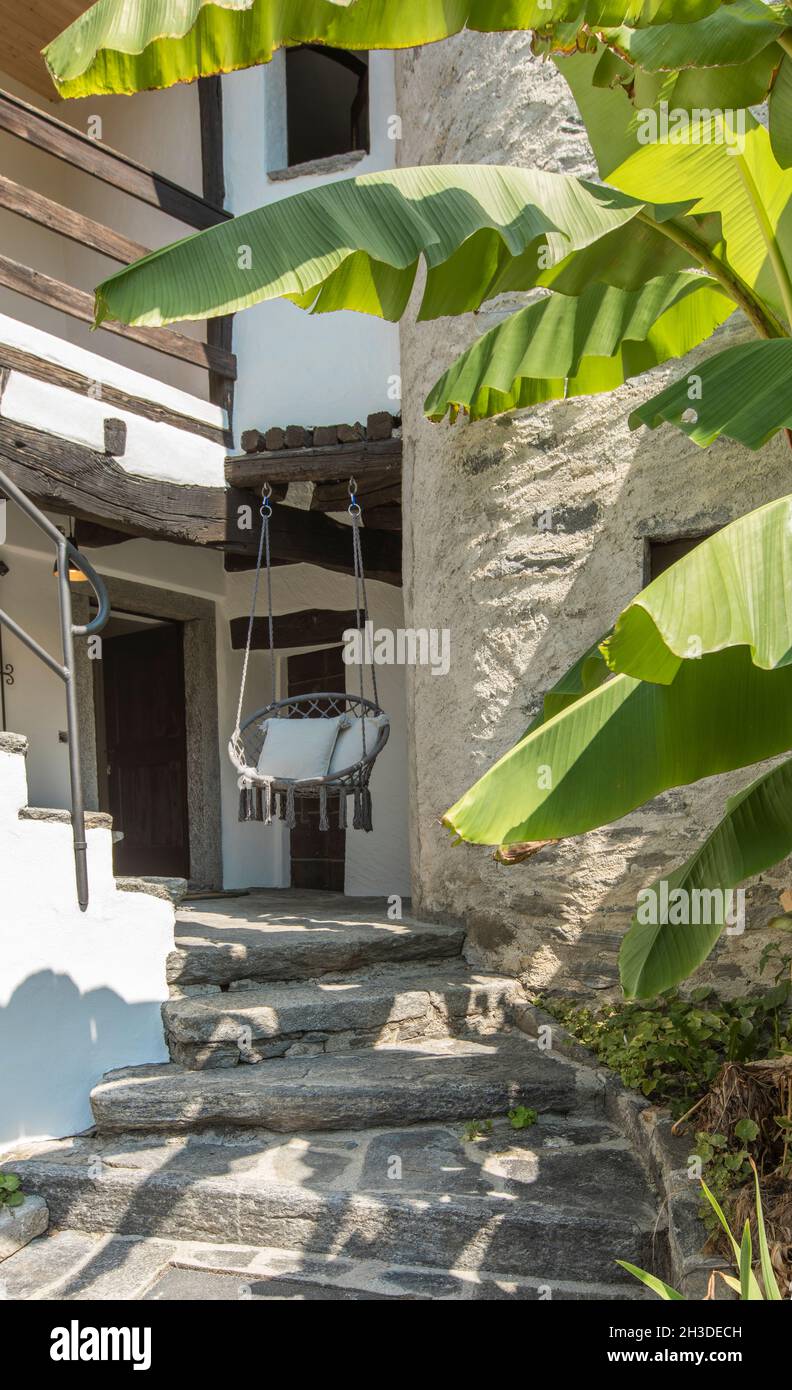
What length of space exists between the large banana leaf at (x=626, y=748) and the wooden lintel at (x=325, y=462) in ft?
10.7

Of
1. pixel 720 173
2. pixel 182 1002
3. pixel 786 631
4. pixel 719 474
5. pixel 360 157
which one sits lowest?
pixel 182 1002

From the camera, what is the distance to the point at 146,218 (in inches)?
241

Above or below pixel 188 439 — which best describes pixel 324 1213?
below

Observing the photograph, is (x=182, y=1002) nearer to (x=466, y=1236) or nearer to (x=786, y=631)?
(x=466, y=1236)

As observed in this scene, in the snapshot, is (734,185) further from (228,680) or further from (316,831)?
(316,831)

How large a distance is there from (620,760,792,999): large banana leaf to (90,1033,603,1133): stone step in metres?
1.31

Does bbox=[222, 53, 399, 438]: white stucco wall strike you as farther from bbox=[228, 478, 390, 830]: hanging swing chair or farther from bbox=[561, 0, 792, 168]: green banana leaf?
bbox=[561, 0, 792, 168]: green banana leaf

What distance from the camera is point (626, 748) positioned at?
6.93 feet

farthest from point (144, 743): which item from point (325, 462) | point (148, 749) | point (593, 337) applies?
point (593, 337)

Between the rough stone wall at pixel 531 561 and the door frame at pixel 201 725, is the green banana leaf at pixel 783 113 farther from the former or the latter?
the door frame at pixel 201 725

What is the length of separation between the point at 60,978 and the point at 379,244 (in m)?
2.86

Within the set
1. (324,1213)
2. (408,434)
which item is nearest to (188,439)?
(408,434)

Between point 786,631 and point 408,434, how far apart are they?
3.61 m

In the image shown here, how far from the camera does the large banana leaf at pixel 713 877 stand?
94.4 inches
